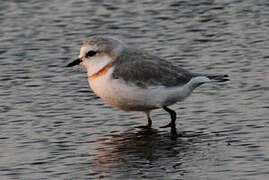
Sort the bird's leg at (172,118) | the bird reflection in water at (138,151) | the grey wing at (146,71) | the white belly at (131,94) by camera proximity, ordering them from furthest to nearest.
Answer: the bird's leg at (172,118) → the grey wing at (146,71) → the white belly at (131,94) → the bird reflection in water at (138,151)

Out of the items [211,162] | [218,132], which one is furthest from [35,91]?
[211,162]

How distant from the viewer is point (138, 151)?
12125 mm

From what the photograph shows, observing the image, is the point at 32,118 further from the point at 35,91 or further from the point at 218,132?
the point at 218,132

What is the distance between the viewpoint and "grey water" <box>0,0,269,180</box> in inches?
446

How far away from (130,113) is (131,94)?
1333mm

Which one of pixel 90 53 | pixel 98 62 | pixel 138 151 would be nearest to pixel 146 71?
pixel 98 62

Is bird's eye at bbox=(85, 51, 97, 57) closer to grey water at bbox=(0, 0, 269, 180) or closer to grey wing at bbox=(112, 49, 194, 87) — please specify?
grey wing at bbox=(112, 49, 194, 87)

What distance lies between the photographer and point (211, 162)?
1118 centimetres

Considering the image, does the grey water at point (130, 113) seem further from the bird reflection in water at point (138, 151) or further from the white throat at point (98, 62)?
the white throat at point (98, 62)

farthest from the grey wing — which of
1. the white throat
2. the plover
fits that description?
the white throat

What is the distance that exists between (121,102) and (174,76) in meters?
0.96

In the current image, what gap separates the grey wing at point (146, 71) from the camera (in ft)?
42.3

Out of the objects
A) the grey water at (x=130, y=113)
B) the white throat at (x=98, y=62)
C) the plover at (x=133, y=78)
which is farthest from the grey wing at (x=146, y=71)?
the grey water at (x=130, y=113)

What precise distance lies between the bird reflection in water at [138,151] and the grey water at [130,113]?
0.05 ft
